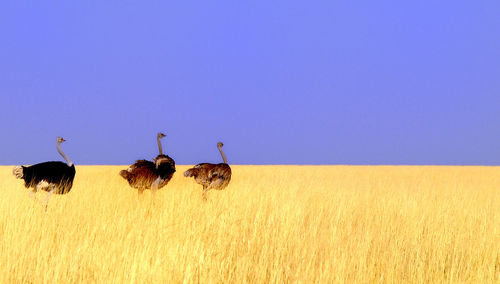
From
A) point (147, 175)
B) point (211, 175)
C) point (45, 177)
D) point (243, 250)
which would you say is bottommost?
point (243, 250)

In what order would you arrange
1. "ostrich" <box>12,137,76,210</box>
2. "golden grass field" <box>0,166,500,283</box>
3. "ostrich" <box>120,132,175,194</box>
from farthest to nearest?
1. "ostrich" <box>120,132,175,194</box>
2. "ostrich" <box>12,137,76,210</box>
3. "golden grass field" <box>0,166,500,283</box>

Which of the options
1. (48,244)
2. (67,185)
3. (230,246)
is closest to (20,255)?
(48,244)

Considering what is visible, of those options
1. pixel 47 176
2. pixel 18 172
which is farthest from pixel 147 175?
pixel 18 172

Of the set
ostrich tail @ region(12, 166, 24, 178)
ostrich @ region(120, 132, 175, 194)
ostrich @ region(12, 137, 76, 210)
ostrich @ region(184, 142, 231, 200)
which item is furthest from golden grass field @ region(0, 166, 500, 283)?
ostrich @ region(184, 142, 231, 200)

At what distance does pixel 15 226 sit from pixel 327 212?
5033 millimetres

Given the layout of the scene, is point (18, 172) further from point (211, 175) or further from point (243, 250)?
point (243, 250)

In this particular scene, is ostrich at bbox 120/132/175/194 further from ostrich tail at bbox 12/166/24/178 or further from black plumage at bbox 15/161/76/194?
ostrich tail at bbox 12/166/24/178

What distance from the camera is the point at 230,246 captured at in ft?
16.4

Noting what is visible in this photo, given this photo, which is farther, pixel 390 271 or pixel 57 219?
pixel 57 219

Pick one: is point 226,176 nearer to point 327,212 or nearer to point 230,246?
point 327,212

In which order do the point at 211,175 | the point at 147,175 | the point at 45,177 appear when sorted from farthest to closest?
the point at 211,175 < the point at 147,175 < the point at 45,177

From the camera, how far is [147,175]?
10234mm

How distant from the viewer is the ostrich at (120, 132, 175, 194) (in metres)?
10.2

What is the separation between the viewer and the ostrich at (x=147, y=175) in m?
10.2
